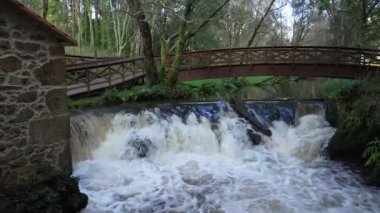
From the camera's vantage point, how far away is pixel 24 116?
6293 millimetres

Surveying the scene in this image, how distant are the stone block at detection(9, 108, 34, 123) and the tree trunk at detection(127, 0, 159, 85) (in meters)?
8.22

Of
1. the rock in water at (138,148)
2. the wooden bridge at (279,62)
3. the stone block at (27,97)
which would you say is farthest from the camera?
the wooden bridge at (279,62)

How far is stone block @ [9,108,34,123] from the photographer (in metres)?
6.19

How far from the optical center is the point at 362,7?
838 inches

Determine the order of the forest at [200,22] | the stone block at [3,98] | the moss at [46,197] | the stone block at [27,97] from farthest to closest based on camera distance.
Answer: the forest at [200,22] < the stone block at [27,97] < the stone block at [3,98] < the moss at [46,197]

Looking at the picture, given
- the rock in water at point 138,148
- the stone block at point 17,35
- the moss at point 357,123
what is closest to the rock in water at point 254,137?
the moss at point 357,123

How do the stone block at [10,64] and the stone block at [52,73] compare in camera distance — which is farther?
the stone block at [52,73]

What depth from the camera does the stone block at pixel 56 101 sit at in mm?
6707

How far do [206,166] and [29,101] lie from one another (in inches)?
178

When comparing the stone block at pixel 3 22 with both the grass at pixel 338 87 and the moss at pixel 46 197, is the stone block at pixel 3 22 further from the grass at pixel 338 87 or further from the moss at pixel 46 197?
the grass at pixel 338 87

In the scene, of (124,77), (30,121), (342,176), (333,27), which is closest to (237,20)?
(333,27)

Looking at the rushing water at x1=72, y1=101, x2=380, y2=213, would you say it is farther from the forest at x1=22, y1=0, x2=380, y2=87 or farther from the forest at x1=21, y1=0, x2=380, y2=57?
the forest at x1=21, y1=0, x2=380, y2=57

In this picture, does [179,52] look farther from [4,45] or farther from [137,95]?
[4,45]

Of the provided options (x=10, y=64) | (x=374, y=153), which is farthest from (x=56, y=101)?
(x=374, y=153)
